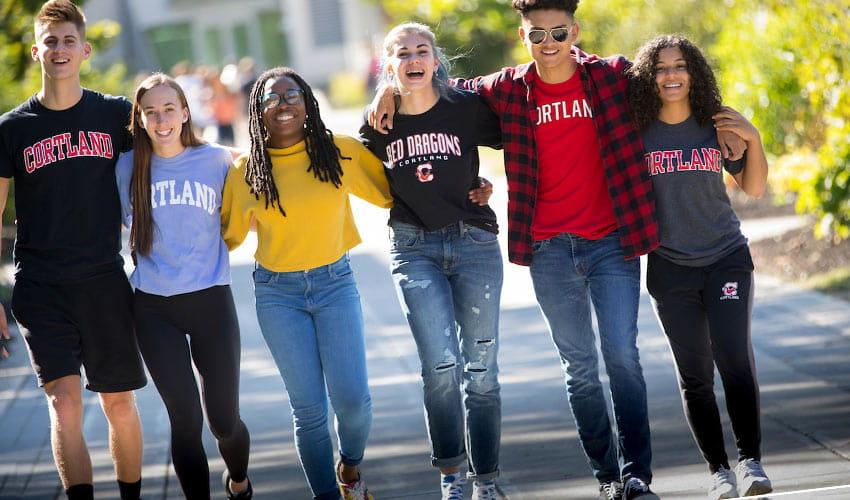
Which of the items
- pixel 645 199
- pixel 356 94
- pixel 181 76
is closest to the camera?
pixel 645 199

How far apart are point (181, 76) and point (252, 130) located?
18.8m

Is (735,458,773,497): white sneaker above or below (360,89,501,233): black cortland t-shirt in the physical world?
below

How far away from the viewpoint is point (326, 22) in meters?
47.3

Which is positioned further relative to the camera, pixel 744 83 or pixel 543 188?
pixel 744 83

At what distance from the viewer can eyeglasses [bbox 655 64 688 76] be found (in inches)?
188

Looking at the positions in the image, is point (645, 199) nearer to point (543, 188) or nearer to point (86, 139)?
point (543, 188)

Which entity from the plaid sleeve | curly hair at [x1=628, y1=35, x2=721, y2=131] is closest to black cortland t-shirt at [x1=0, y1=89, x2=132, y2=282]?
the plaid sleeve

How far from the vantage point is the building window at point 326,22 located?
47125 millimetres

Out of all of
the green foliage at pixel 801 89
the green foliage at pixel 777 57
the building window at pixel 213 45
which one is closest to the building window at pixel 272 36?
the building window at pixel 213 45

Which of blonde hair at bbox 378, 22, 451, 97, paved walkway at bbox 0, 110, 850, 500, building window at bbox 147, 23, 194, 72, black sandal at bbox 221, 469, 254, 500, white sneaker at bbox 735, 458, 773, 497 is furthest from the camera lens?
building window at bbox 147, 23, 194, 72

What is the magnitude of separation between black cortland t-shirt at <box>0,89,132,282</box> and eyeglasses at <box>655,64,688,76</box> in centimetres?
219

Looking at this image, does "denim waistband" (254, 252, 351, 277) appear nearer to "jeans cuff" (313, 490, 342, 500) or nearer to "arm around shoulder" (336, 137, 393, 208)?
"arm around shoulder" (336, 137, 393, 208)

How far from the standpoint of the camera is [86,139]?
16.0 ft

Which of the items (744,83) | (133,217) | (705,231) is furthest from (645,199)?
(744,83)
